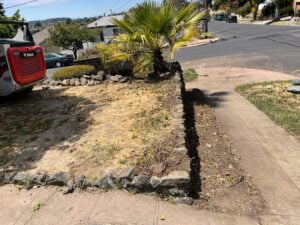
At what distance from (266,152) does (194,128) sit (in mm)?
1700

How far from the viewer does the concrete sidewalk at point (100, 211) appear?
4035 millimetres

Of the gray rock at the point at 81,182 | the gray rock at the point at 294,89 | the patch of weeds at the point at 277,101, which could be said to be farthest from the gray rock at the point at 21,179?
the gray rock at the point at 294,89

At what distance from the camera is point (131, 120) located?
7070mm

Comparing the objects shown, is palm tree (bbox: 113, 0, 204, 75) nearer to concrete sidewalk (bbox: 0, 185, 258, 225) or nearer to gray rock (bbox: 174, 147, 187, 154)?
gray rock (bbox: 174, 147, 187, 154)

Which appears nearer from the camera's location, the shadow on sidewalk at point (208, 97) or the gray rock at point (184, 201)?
the gray rock at point (184, 201)

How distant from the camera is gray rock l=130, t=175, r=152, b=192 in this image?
4526mm

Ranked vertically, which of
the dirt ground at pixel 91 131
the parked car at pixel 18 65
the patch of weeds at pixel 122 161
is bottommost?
the dirt ground at pixel 91 131

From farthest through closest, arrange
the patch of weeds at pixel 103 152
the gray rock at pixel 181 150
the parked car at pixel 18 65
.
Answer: the parked car at pixel 18 65, the patch of weeds at pixel 103 152, the gray rock at pixel 181 150

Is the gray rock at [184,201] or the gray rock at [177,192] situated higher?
the gray rock at [177,192]

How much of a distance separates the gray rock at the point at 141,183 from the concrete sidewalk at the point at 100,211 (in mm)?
107

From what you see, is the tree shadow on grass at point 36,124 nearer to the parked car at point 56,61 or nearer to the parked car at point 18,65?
the parked car at point 18,65

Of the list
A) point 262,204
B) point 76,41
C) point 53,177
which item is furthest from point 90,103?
point 76,41

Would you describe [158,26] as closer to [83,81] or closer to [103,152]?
[83,81]

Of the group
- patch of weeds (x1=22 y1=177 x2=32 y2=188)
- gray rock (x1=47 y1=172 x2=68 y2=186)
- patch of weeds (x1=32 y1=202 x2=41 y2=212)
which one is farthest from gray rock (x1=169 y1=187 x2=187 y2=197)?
patch of weeds (x1=22 y1=177 x2=32 y2=188)
